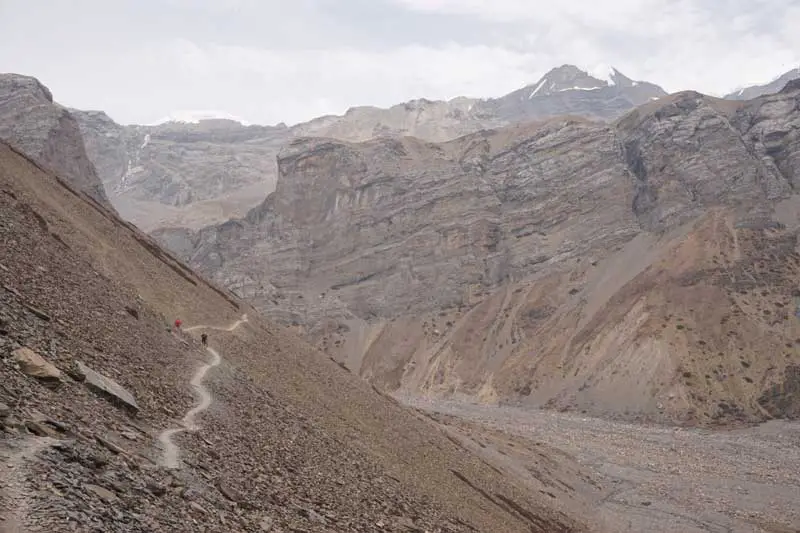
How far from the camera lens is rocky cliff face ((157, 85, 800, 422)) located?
99.0 m

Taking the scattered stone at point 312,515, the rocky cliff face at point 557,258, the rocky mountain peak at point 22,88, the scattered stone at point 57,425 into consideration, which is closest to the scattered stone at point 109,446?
the scattered stone at point 57,425

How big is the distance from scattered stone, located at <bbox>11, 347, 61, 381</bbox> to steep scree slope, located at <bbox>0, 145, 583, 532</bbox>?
32mm

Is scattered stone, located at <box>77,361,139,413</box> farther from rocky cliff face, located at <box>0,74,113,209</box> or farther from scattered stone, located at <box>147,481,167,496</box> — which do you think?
rocky cliff face, located at <box>0,74,113,209</box>

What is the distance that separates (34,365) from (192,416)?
5.50m

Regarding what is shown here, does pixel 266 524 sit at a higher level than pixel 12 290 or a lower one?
lower

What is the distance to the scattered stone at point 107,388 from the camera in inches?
632

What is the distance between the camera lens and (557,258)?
145m

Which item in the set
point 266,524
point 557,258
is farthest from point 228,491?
point 557,258

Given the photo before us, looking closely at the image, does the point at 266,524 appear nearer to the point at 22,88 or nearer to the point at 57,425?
the point at 57,425

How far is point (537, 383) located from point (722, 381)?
27515mm

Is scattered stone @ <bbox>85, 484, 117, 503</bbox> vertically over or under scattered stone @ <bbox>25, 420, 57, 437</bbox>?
under

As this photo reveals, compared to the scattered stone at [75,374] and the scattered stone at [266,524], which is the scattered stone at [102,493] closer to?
the scattered stone at [266,524]

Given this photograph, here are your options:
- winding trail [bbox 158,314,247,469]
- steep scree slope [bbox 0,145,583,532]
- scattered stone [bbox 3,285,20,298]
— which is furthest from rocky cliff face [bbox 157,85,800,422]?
scattered stone [bbox 3,285,20,298]

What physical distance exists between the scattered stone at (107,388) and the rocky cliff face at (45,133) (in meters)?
95.1
